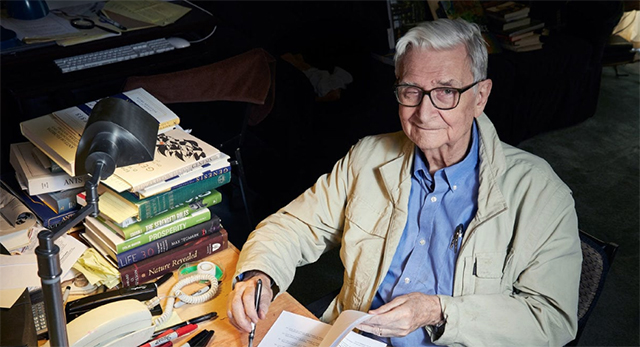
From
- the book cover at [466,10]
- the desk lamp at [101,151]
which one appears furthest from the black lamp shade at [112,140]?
the book cover at [466,10]

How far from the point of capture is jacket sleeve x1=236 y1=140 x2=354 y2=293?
1.76 metres

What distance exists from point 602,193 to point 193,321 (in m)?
2.88

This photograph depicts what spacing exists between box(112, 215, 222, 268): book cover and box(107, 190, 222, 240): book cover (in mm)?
38

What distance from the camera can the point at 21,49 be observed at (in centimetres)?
294

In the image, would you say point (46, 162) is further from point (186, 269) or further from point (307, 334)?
point (307, 334)

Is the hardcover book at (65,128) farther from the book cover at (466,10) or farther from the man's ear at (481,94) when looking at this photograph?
the book cover at (466,10)

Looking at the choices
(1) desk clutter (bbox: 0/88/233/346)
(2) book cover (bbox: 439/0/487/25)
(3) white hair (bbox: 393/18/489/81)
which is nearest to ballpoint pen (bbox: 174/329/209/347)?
(1) desk clutter (bbox: 0/88/233/346)

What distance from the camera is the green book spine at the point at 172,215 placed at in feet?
5.27

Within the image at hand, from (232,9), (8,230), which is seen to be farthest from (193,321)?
(232,9)

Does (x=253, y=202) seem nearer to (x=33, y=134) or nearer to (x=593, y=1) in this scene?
(x=33, y=134)

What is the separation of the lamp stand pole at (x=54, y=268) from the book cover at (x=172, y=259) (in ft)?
1.70

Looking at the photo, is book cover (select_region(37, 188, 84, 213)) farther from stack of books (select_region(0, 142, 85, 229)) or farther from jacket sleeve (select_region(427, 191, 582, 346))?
jacket sleeve (select_region(427, 191, 582, 346))

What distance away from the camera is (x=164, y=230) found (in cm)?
165

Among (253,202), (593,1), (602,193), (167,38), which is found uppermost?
(167,38)
